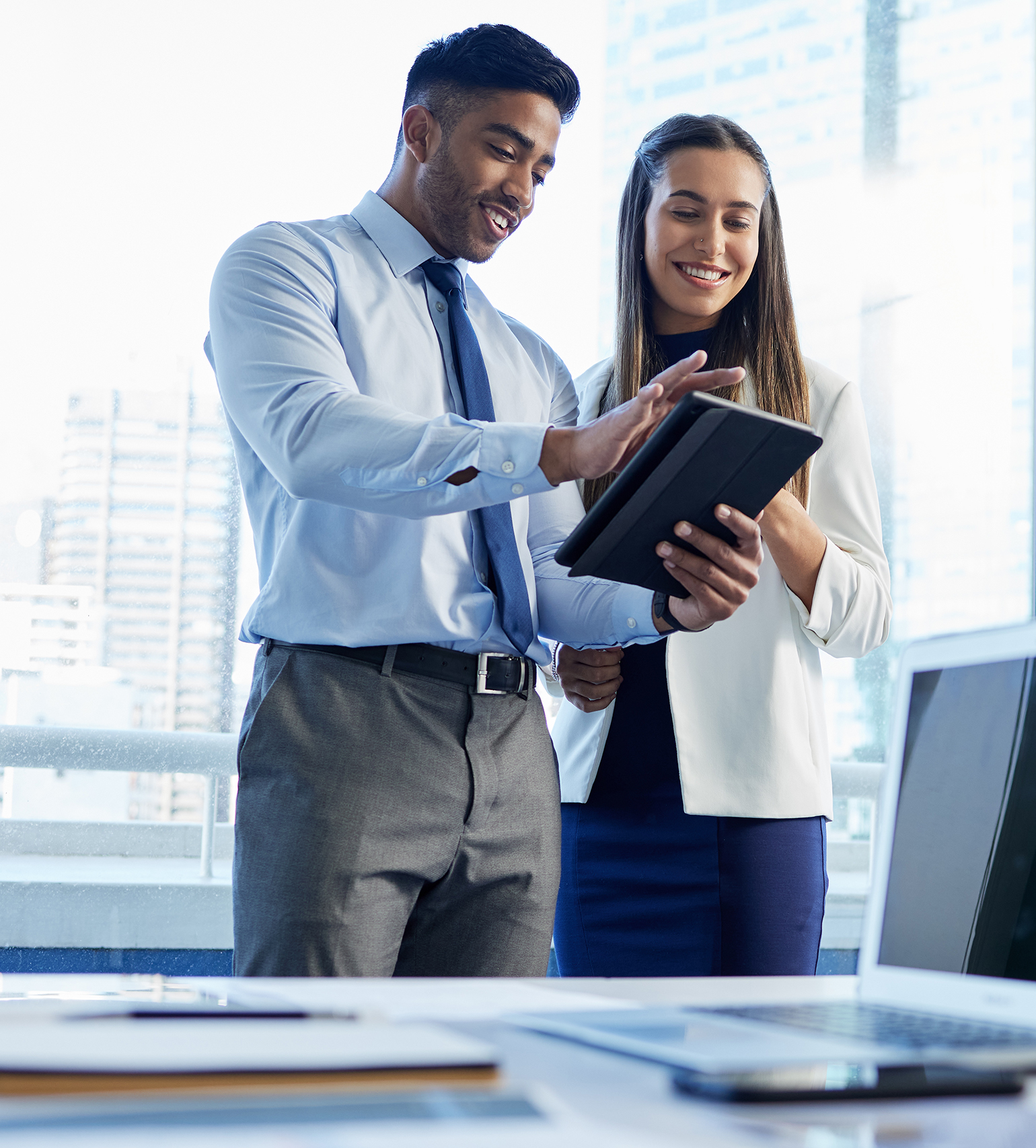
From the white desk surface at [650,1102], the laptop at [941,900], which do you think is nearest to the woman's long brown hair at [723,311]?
the laptop at [941,900]

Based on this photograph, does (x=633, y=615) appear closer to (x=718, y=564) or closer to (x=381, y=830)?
(x=718, y=564)

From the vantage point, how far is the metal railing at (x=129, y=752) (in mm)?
2775

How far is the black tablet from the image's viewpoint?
3.76ft

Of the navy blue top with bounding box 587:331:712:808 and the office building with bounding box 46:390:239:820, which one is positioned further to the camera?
the office building with bounding box 46:390:239:820

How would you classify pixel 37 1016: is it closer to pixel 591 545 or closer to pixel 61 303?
pixel 591 545

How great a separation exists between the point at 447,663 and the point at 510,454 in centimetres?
27

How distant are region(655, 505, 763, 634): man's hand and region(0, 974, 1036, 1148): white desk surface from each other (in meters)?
0.55

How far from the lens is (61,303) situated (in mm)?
2871

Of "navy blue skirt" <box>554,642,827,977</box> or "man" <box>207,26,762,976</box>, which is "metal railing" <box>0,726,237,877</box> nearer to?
"navy blue skirt" <box>554,642,827,977</box>

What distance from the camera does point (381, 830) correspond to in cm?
127

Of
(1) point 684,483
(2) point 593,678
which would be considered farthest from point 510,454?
(2) point 593,678

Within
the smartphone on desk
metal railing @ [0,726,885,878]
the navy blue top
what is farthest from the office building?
the smartphone on desk

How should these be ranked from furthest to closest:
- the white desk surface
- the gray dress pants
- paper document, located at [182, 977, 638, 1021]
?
the gray dress pants, paper document, located at [182, 977, 638, 1021], the white desk surface

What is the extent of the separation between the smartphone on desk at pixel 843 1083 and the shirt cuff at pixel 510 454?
737mm
